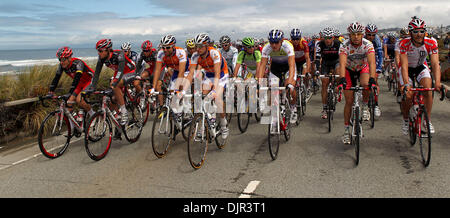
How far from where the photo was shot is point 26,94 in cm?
926

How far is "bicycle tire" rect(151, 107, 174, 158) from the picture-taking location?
593cm

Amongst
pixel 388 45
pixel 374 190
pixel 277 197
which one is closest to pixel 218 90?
pixel 277 197

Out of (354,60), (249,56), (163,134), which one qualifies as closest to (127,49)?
(249,56)

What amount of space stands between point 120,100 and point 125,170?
2166mm

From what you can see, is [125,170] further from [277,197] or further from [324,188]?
[324,188]

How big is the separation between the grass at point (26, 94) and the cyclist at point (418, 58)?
7747mm

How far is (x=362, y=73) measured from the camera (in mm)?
6816

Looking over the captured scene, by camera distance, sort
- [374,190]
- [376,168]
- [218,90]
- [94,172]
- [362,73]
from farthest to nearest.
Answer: [362,73]
[218,90]
[94,172]
[376,168]
[374,190]

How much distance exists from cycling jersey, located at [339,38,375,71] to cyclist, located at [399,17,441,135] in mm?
620

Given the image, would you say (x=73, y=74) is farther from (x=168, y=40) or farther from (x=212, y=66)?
(x=212, y=66)

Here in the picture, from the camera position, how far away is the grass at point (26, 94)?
27.2 ft

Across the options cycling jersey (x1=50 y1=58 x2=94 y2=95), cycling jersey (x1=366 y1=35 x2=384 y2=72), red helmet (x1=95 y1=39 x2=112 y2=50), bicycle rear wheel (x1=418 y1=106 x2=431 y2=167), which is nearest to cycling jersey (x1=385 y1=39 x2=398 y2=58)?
cycling jersey (x1=366 y1=35 x2=384 y2=72)

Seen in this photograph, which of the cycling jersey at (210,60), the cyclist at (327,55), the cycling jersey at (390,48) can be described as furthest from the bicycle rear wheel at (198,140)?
the cycling jersey at (390,48)

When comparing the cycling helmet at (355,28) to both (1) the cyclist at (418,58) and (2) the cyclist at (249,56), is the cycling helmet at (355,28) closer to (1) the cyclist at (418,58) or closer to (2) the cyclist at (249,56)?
(1) the cyclist at (418,58)
